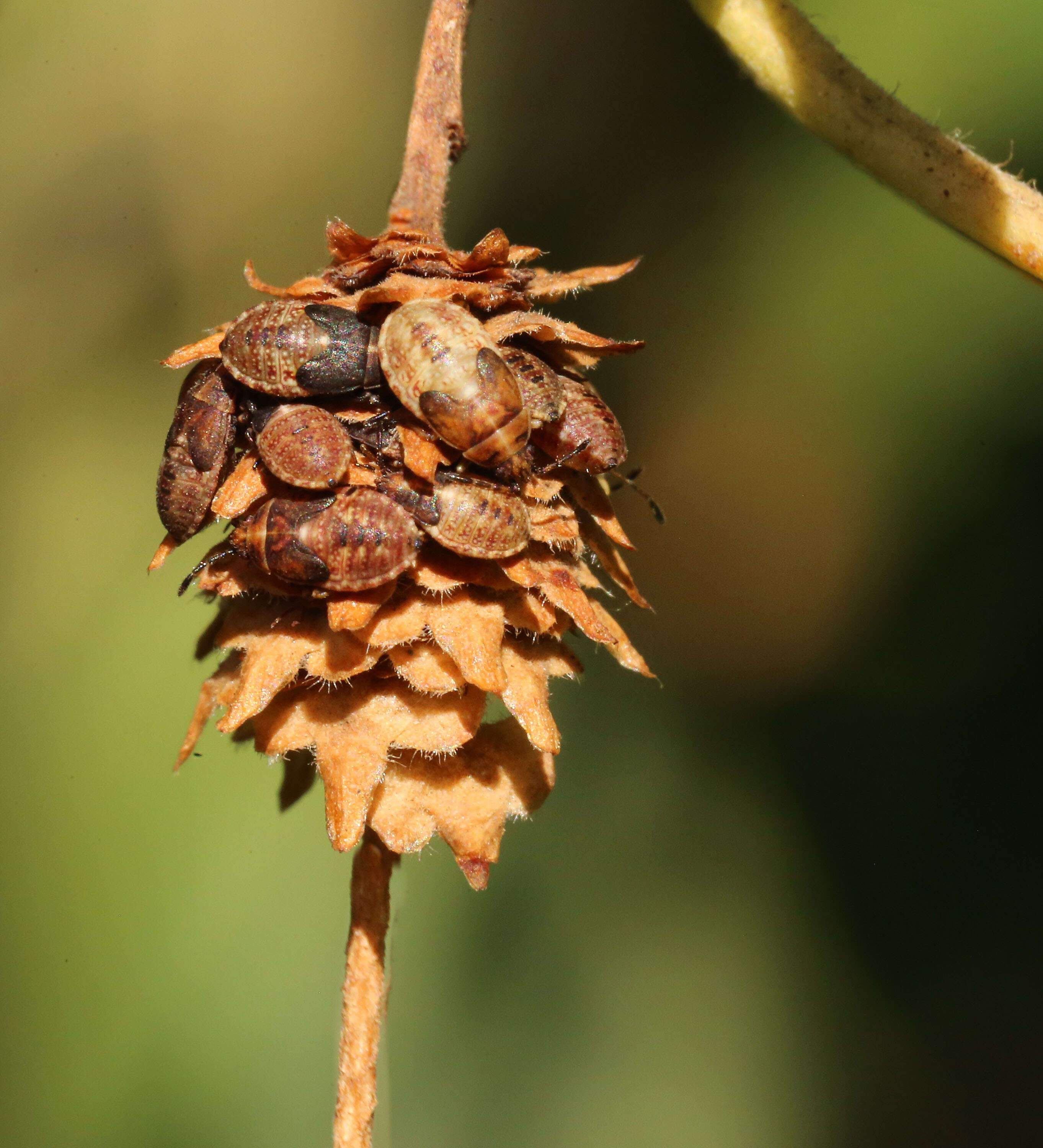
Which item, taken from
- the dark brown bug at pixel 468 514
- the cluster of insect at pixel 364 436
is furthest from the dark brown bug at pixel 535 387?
the dark brown bug at pixel 468 514

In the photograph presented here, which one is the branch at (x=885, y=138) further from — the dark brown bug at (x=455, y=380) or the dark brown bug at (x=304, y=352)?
the dark brown bug at (x=304, y=352)

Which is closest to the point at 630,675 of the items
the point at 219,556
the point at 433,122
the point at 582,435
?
the point at 582,435

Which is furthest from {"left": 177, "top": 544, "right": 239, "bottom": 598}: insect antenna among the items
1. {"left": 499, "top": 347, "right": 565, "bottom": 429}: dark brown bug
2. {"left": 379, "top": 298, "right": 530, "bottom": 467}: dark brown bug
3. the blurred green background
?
the blurred green background

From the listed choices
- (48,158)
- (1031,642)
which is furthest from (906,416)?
(48,158)

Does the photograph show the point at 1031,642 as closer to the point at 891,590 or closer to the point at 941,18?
the point at 891,590

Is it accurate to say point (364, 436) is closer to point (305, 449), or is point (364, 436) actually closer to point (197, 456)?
point (305, 449)
